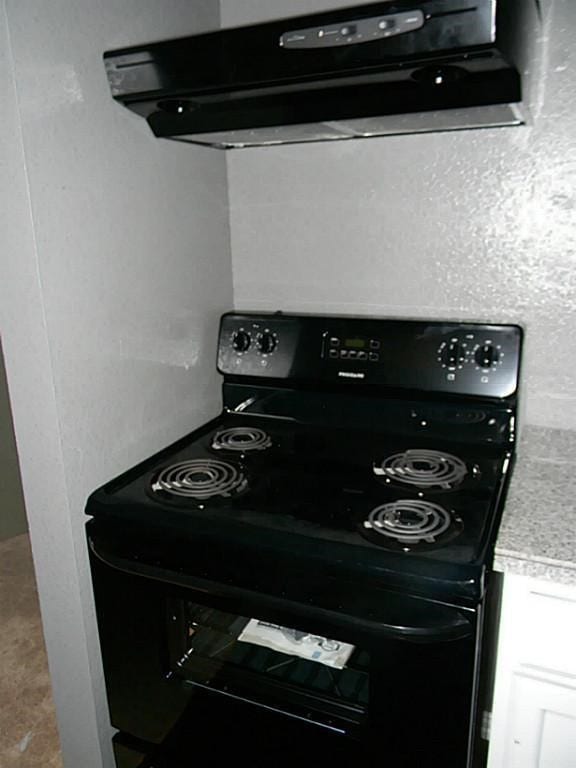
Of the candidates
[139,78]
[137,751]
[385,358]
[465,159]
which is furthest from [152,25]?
[137,751]

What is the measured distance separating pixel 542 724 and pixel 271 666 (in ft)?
1.44

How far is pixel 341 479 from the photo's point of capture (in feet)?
3.80

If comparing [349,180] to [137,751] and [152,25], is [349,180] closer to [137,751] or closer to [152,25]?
[152,25]

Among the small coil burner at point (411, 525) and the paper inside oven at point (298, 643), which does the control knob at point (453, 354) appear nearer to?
the small coil burner at point (411, 525)

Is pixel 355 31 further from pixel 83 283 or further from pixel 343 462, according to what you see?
pixel 343 462

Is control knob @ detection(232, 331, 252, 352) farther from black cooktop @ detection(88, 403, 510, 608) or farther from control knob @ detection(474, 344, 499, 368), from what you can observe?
control knob @ detection(474, 344, 499, 368)

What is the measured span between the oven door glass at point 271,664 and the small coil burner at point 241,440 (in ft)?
1.13

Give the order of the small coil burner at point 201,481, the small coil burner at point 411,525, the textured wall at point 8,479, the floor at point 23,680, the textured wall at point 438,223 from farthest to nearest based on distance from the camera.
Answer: the textured wall at point 8,479
the floor at point 23,680
the textured wall at point 438,223
the small coil burner at point 201,481
the small coil burner at point 411,525

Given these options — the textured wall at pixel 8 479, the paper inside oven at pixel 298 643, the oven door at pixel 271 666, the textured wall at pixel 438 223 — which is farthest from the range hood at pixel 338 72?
the textured wall at pixel 8 479

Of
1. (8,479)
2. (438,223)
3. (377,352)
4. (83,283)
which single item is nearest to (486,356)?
(377,352)

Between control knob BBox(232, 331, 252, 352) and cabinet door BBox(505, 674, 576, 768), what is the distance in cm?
89

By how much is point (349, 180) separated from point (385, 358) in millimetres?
441

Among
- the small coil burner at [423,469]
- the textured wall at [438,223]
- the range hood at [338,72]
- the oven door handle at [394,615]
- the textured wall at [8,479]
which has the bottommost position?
the textured wall at [8,479]

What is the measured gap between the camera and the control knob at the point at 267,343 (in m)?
1.45
